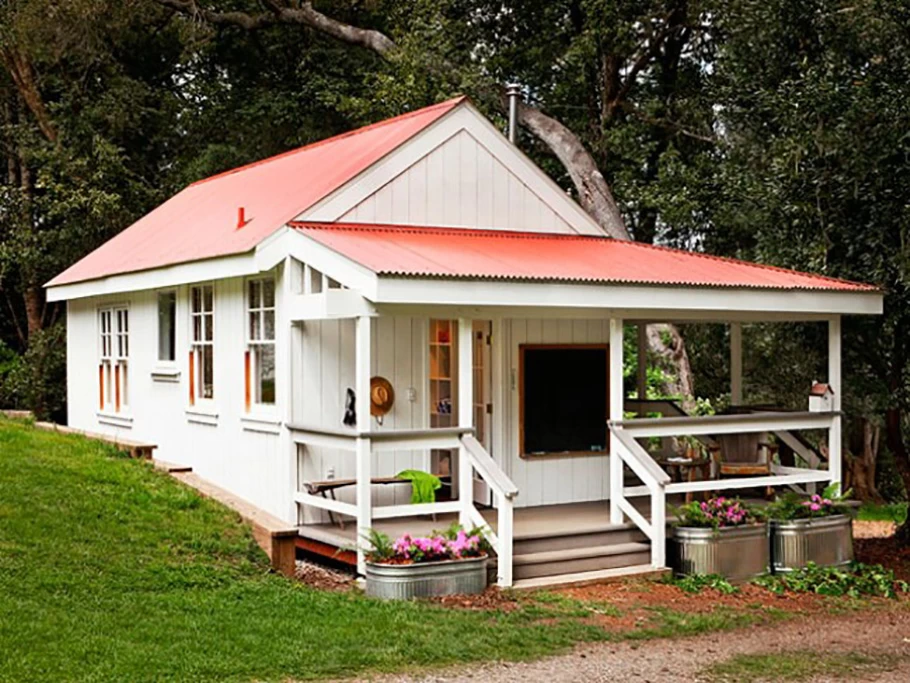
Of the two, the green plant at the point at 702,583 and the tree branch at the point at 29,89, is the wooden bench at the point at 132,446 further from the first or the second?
the tree branch at the point at 29,89

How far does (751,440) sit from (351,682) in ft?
23.5

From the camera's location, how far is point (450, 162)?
13.2 meters

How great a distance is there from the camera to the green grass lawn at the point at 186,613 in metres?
7.72

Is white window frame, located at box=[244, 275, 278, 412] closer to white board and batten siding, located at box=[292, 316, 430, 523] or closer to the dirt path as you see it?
white board and batten siding, located at box=[292, 316, 430, 523]

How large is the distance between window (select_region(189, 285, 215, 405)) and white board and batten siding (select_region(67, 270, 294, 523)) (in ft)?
0.44

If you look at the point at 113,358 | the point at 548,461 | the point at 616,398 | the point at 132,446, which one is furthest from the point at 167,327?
the point at 616,398

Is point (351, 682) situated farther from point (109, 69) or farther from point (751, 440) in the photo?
point (109, 69)

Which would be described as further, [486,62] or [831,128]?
[486,62]

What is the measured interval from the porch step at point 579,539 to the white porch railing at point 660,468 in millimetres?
158

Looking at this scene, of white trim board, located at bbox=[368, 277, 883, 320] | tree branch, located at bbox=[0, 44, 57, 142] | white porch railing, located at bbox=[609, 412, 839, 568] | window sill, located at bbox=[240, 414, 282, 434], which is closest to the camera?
white trim board, located at bbox=[368, 277, 883, 320]

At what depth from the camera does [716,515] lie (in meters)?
11.6

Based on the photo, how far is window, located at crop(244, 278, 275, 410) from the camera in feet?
41.3

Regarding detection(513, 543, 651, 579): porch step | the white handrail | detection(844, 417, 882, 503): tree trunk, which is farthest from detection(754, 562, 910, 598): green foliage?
detection(844, 417, 882, 503): tree trunk

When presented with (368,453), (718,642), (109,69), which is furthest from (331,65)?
(718,642)
